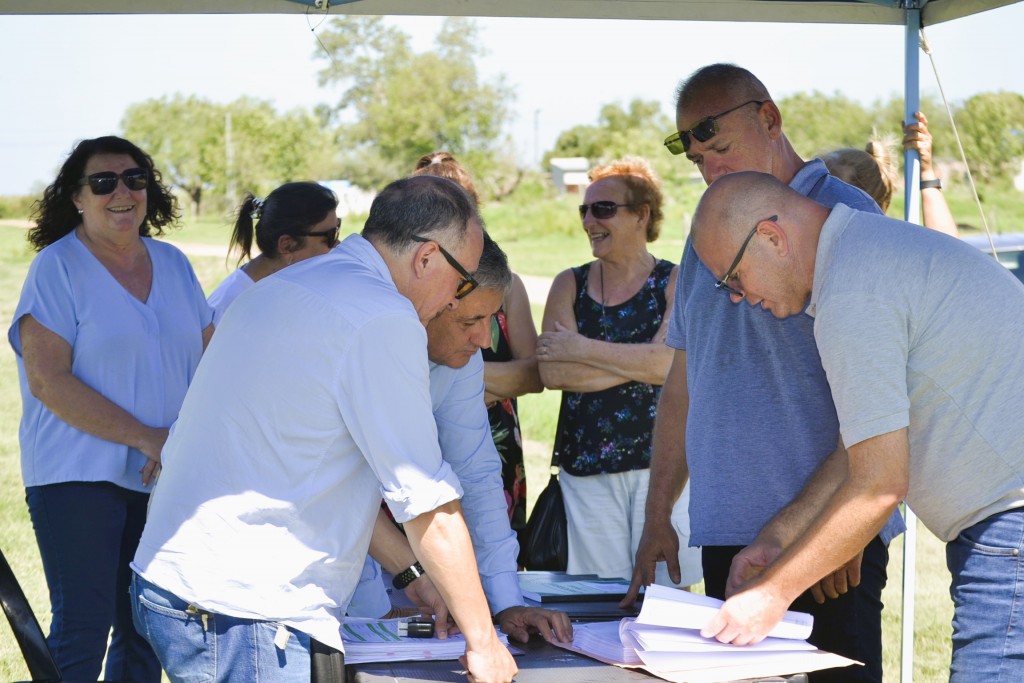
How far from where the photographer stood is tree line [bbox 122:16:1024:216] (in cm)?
3050

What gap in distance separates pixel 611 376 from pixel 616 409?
12 cm

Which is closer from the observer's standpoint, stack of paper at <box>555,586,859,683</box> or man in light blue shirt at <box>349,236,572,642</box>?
stack of paper at <box>555,586,859,683</box>

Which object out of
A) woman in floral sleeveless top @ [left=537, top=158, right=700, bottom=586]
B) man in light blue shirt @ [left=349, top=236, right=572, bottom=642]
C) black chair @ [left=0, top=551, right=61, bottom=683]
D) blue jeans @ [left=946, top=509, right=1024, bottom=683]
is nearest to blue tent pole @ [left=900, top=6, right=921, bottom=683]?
woman in floral sleeveless top @ [left=537, top=158, right=700, bottom=586]

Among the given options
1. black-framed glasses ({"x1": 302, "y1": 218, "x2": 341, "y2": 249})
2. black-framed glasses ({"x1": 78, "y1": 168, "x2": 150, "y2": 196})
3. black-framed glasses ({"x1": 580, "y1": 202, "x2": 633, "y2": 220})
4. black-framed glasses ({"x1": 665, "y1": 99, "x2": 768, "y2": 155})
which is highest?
black-framed glasses ({"x1": 665, "y1": 99, "x2": 768, "y2": 155})

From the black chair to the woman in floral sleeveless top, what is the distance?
5.68ft

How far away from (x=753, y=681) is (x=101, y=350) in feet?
6.33

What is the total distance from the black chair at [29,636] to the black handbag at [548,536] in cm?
163

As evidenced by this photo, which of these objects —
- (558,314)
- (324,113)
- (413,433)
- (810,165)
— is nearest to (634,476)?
(558,314)

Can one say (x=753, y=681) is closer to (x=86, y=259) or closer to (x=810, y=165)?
(x=810, y=165)

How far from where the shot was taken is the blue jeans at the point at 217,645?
63.9 inches

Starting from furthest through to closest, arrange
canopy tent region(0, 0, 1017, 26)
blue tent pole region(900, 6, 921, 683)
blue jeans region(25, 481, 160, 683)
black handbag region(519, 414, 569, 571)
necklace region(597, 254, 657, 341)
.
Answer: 1. necklace region(597, 254, 657, 341)
2. black handbag region(519, 414, 569, 571)
3. blue tent pole region(900, 6, 921, 683)
4. canopy tent region(0, 0, 1017, 26)
5. blue jeans region(25, 481, 160, 683)

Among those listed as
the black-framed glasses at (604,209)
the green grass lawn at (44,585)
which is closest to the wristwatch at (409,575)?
the black-framed glasses at (604,209)

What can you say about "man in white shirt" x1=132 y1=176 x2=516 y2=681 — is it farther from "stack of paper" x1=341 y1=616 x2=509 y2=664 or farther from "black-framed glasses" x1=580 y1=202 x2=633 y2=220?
"black-framed glasses" x1=580 y1=202 x2=633 y2=220

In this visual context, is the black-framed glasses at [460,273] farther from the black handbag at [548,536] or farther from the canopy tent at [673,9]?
the black handbag at [548,536]
